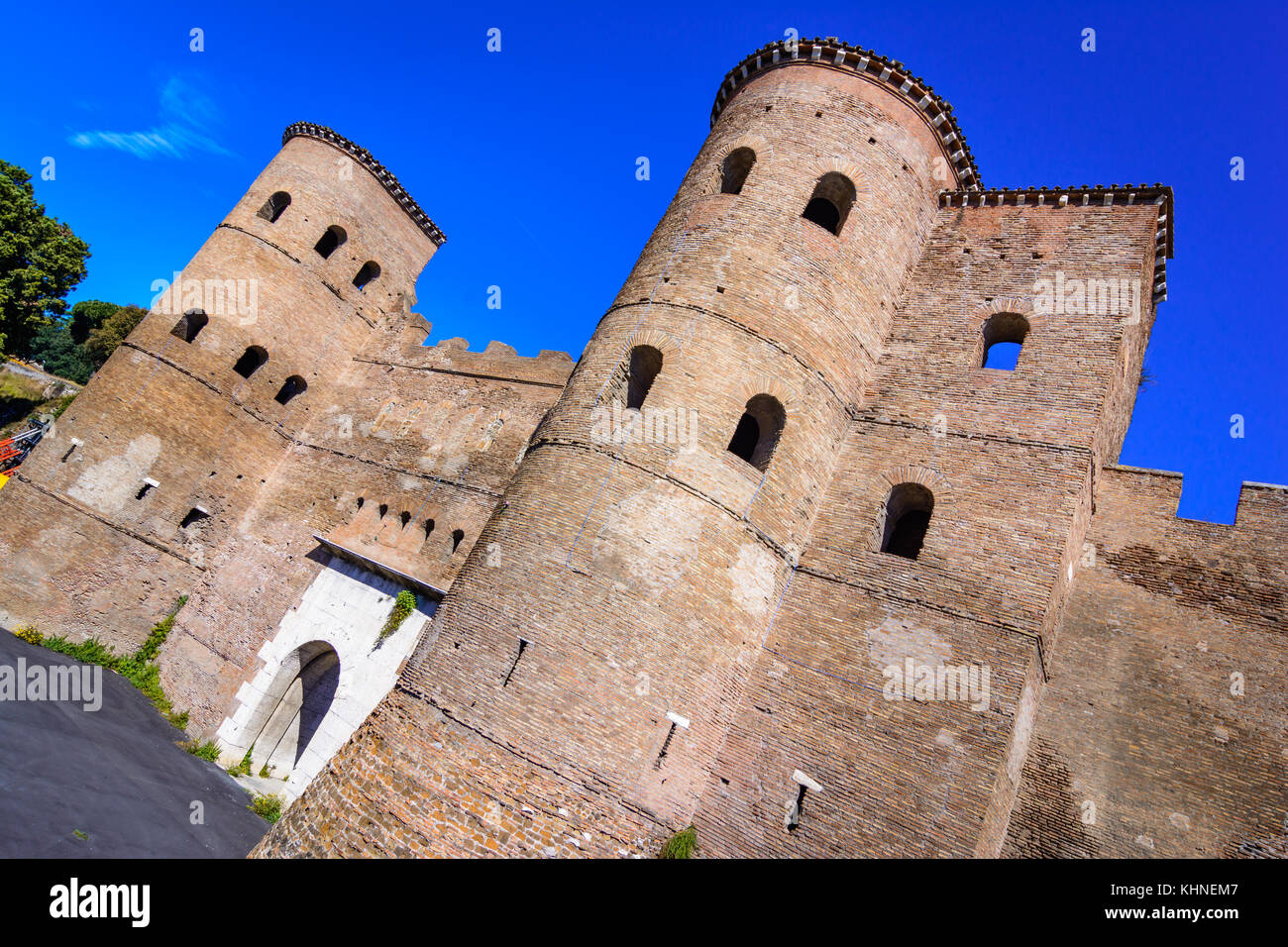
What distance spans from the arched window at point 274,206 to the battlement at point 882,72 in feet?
40.7

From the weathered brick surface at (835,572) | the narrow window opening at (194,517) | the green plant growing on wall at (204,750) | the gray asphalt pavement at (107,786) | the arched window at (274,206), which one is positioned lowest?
the gray asphalt pavement at (107,786)

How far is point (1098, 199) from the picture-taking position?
35.0ft

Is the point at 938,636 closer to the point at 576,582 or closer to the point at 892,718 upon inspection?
the point at 892,718

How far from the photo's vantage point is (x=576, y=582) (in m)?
8.17

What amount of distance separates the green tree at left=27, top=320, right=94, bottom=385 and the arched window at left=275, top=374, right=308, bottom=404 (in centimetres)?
2700

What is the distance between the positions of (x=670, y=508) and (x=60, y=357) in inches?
1691

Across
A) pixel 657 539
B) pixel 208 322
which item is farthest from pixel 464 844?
pixel 208 322

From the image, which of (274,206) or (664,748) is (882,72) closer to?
(664,748)

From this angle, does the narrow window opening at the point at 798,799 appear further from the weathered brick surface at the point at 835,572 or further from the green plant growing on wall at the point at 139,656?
the green plant growing on wall at the point at 139,656

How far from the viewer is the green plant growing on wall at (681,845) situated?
24.7 feet

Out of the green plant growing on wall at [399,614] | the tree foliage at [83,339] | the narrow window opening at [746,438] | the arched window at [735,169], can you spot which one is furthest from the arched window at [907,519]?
the tree foliage at [83,339]

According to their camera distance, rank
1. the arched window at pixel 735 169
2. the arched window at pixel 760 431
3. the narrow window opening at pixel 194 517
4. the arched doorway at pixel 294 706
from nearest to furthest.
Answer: the arched window at pixel 760 431, the arched window at pixel 735 169, the arched doorway at pixel 294 706, the narrow window opening at pixel 194 517

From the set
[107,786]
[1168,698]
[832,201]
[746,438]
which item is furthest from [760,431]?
[107,786]

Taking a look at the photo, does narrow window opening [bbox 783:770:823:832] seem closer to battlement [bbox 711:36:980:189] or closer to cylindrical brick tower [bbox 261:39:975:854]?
cylindrical brick tower [bbox 261:39:975:854]
